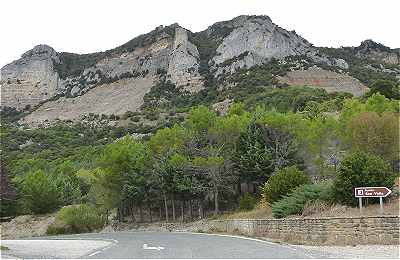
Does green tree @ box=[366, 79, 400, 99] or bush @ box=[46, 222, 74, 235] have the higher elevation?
green tree @ box=[366, 79, 400, 99]

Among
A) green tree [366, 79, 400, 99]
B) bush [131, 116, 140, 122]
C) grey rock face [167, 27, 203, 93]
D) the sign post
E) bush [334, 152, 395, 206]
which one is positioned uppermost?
grey rock face [167, 27, 203, 93]

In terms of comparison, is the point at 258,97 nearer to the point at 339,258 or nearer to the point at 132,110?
the point at 132,110

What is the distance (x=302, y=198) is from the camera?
25250 mm

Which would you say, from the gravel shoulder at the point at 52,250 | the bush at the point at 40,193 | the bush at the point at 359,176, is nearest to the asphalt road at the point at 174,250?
the gravel shoulder at the point at 52,250

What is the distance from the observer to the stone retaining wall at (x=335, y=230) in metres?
17.3

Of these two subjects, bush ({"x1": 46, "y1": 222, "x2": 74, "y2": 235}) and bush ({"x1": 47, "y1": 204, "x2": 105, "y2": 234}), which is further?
bush ({"x1": 46, "y1": 222, "x2": 74, "y2": 235})

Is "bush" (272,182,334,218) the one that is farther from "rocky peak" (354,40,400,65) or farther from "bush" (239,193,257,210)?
"rocky peak" (354,40,400,65)

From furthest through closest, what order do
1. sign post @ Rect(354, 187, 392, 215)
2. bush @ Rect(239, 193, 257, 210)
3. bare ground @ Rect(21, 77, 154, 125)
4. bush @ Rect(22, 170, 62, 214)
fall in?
bare ground @ Rect(21, 77, 154, 125) → bush @ Rect(22, 170, 62, 214) → bush @ Rect(239, 193, 257, 210) → sign post @ Rect(354, 187, 392, 215)

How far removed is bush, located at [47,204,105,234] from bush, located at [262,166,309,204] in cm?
3120

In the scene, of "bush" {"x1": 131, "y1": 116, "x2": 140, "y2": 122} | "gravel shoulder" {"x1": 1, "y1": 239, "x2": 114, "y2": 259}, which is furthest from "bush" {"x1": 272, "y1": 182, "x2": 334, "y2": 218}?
"bush" {"x1": 131, "y1": 116, "x2": 140, "y2": 122}

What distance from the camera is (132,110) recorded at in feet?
512

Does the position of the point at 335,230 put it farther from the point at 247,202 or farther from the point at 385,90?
the point at 385,90

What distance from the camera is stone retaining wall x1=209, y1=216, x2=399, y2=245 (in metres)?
17.3

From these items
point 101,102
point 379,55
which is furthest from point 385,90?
point 379,55
